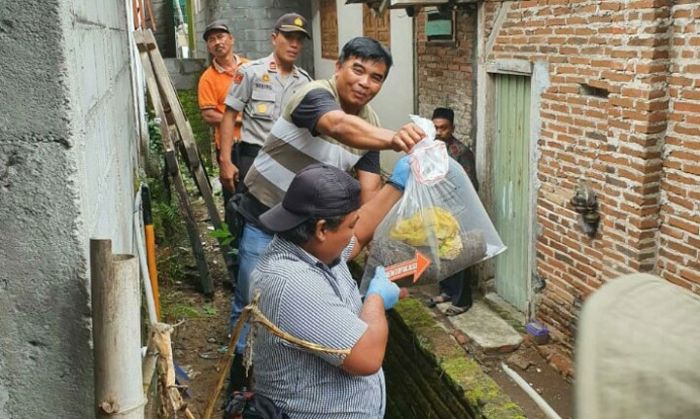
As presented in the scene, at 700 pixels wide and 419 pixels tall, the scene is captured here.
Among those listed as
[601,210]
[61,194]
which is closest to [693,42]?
[601,210]

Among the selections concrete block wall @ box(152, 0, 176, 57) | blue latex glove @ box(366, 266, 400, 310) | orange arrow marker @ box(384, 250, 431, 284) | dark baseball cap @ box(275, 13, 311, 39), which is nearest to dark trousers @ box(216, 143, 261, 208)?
dark baseball cap @ box(275, 13, 311, 39)

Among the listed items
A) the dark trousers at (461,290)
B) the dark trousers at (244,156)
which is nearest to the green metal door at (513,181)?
the dark trousers at (461,290)

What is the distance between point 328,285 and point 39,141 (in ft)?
3.65

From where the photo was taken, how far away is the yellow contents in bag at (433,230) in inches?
133

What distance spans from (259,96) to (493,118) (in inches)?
101

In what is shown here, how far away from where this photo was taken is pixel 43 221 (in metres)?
1.50

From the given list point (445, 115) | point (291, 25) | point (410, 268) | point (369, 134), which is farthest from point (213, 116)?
point (369, 134)

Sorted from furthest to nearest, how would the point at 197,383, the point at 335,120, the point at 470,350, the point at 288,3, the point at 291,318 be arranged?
the point at 288,3, the point at 470,350, the point at 197,383, the point at 335,120, the point at 291,318

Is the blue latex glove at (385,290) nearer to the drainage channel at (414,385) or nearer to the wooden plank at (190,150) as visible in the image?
the drainage channel at (414,385)

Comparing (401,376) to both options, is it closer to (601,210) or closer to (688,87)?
(601,210)

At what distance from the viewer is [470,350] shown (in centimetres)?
594

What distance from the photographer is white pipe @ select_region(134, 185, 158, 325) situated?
2.70 meters

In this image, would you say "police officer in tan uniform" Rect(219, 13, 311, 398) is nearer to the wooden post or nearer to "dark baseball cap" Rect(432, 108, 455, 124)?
"dark baseball cap" Rect(432, 108, 455, 124)

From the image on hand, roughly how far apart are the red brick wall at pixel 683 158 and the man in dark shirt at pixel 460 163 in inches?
87.1
